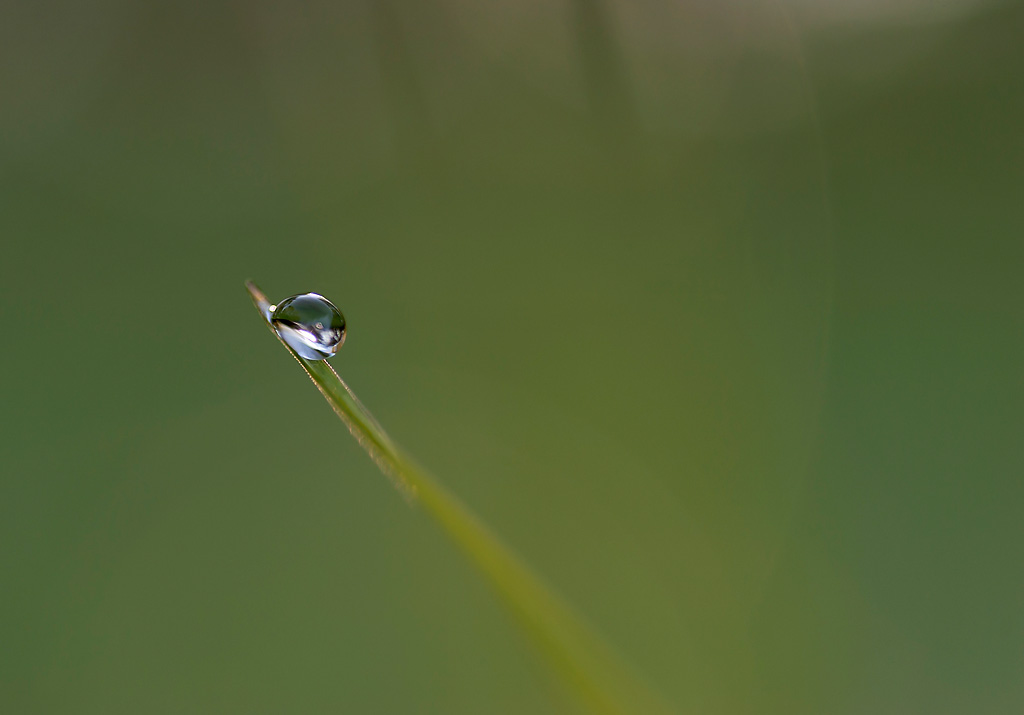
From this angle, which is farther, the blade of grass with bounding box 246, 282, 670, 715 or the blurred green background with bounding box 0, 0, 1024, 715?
the blurred green background with bounding box 0, 0, 1024, 715

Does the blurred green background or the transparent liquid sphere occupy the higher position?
the transparent liquid sphere

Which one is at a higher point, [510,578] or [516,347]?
[510,578]

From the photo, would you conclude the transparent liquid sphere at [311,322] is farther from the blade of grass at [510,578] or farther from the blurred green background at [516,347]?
the blurred green background at [516,347]

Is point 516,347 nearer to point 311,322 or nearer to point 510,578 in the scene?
point 311,322

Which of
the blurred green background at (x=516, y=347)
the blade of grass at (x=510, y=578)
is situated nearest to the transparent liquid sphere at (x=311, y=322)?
the blade of grass at (x=510, y=578)

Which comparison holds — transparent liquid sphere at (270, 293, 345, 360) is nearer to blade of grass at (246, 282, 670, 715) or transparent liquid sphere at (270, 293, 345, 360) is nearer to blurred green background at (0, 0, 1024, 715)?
blade of grass at (246, 282, 670, 715)

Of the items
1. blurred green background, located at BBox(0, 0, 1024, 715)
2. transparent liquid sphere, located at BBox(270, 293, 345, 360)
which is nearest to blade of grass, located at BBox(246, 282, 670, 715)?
transparent liquid sphere, located at BBox(270, 293, 345, 360)

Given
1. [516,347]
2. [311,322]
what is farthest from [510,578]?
[516,347]
